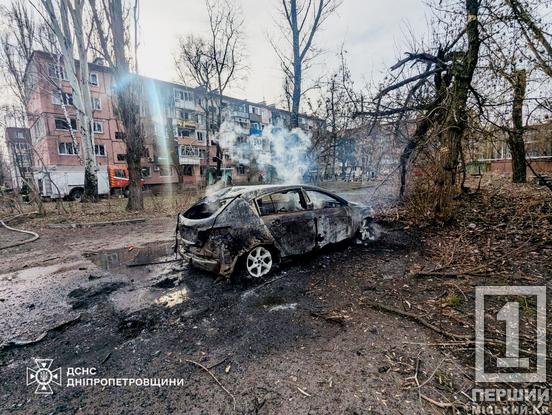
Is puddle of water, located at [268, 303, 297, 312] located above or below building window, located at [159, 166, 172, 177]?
below

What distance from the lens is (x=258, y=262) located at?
4.24 meters

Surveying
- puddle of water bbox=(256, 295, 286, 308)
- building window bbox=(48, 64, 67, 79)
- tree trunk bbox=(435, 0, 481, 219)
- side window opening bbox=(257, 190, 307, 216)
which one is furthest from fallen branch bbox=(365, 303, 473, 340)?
building window bbox=(48, 64, 67, 79)

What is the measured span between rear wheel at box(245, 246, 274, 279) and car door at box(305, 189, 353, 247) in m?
1.12

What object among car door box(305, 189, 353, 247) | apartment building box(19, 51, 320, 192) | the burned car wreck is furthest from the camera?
apartment building box(19, 51, 320, 192)

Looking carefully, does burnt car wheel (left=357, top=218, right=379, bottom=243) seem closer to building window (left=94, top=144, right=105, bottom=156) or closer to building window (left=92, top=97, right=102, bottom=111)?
building window (left=94, top=144, right=105, bottom=156)

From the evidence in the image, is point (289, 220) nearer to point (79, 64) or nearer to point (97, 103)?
point (79, 64)

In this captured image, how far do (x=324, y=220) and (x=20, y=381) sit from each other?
4.38 m

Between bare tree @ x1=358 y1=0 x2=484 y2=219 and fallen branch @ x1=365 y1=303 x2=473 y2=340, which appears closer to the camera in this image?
fallen branch @ x1=365 y1=303 x2=473 y2=340

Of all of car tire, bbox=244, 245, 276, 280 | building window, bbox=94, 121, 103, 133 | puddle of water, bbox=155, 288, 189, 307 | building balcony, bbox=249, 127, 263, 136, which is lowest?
puddle of water, bbox=155, 288, 189, 307

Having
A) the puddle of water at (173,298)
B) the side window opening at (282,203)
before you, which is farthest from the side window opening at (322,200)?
the puddle of water at (173,298)

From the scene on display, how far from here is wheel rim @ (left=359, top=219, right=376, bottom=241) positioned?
19.5 feet

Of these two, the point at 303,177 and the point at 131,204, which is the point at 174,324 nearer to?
the point at 131,204

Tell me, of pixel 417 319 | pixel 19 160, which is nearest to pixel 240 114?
pixel 19 160

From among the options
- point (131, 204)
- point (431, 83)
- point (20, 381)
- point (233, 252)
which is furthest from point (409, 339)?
point (131, 204)
